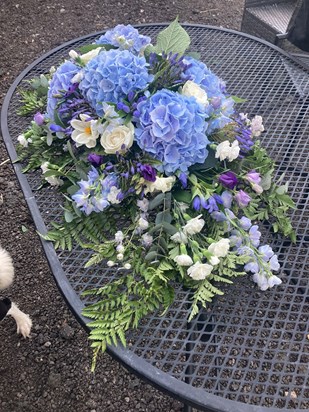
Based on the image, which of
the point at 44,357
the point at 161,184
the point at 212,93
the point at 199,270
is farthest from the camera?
the point at 44,357

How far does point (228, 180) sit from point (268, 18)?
1.98m

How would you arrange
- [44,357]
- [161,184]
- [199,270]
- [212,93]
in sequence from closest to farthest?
[199,270]
[161,184]
[212,93]
[44,357]

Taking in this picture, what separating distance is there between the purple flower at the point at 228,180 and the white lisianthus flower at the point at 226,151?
Result: 0.04 meters

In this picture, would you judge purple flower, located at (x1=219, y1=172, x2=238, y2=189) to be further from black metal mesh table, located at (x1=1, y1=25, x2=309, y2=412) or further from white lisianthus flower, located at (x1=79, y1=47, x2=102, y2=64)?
white lisianthus flower, located at (x1=79, y1=47, x2=102, y2=64)

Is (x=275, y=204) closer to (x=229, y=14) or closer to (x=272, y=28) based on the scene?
(x=272, y=28)

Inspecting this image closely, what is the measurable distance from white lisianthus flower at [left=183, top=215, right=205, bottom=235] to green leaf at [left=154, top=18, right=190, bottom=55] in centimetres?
55

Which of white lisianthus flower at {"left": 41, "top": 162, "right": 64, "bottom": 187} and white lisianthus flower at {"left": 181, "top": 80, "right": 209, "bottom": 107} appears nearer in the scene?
white lisianthus flower at {"left": 181, "top": 80, "right": 209, "bottom": 107}

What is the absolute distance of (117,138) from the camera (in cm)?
115

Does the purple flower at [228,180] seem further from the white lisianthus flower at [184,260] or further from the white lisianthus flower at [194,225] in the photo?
the white lisianthus flower at [184,260]

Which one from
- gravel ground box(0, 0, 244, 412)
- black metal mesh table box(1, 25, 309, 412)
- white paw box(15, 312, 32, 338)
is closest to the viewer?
black metal mesh table box(1, 25, 309, 412)

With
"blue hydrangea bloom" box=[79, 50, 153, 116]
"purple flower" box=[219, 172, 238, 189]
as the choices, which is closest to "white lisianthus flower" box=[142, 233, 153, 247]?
"purple flower" box=[219, 172, 238, 189]

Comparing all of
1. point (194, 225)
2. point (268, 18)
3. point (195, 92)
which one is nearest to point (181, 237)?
point (194, 225)

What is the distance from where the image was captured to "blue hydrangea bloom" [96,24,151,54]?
130 centimetres

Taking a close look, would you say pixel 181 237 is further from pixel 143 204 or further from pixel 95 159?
pixel 95 159
